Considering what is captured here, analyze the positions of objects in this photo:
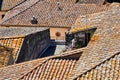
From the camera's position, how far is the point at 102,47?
17.1 metres

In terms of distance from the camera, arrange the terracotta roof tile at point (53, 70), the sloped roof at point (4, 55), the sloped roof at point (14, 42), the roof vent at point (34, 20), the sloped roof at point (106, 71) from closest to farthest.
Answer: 1. the sloped roof at point (106, 71)
2. the terracotta roof tile at point (53, 70)
3. the sloped roof at point (4, 55)
4. the sloped roof at point (14, 42)
5. the roof vent at point (34, 20)

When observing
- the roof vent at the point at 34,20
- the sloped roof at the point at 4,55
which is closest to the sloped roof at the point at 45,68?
the sloped roof at the point at 4,55

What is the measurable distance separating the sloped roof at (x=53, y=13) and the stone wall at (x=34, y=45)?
8.76 metres

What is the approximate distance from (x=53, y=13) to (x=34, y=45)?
13633 mm

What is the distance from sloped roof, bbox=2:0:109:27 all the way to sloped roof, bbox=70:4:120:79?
808 inches

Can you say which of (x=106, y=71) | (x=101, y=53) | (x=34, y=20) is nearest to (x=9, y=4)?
(x=34, y=20)

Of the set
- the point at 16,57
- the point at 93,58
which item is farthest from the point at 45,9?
the point at 93,58

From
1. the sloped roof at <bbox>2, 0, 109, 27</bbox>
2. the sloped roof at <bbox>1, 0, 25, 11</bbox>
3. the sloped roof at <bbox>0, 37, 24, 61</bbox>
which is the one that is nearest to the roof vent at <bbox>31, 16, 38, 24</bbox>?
the sloped roof at <bbox>2, 0, 109, 27</bbox>

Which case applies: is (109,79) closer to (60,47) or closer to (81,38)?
(81,38)

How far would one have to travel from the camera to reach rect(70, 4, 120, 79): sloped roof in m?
16.0

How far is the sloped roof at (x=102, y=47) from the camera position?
52.5 feet

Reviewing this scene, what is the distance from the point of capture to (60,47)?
104 feet

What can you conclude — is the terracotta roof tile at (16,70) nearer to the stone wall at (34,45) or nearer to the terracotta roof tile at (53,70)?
the terracotta roof tile at (53,70)

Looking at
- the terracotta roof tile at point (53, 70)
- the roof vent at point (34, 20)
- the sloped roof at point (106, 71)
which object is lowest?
the roof vent at point (34, 20)
